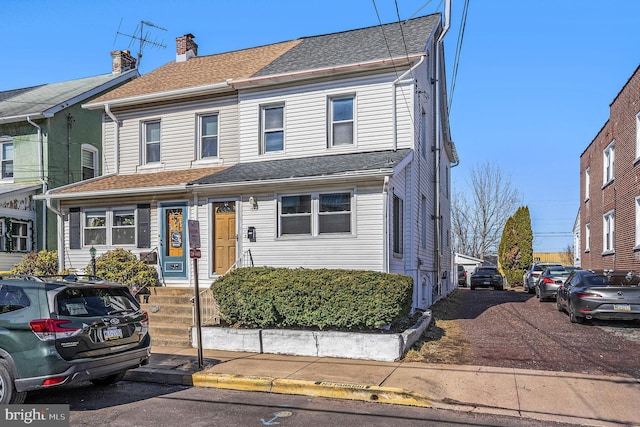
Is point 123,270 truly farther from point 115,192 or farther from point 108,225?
point 115,192

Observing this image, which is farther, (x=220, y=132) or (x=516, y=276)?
(x=516, y=276)

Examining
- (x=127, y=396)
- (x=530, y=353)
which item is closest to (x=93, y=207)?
(x=127, y=396)

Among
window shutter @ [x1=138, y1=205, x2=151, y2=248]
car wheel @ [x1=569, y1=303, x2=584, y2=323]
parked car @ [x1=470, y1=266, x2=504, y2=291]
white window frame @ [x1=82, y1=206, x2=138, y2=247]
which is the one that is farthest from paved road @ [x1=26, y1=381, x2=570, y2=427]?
parked car @ [x1=470, y1=266, x2=504, y2=291]

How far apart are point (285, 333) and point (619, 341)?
21.2 ft

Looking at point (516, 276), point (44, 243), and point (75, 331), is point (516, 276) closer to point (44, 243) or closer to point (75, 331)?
point (44, 243)

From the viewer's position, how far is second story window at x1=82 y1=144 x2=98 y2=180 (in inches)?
856

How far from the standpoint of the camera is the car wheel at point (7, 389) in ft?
20.2

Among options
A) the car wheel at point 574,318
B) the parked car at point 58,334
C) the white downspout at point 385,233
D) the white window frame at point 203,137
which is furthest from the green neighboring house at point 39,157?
the car wheel at point 574,318

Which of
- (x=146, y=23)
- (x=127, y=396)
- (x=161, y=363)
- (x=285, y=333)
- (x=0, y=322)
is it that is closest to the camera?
(x=0, y=322)

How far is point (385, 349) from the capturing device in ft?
29.9

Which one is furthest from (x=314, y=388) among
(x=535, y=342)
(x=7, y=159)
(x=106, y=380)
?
(x=7, y=159)

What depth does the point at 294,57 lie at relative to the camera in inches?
638

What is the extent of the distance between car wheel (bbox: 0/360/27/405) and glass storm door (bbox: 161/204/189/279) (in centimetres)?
848

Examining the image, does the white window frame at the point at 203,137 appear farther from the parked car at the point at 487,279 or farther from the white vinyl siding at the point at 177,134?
the parked car at the point at 487,279
